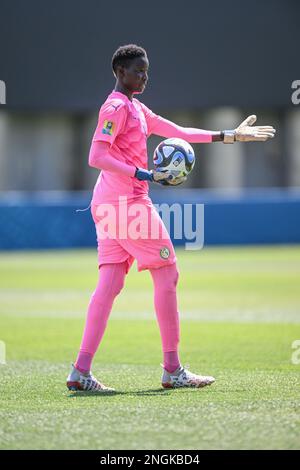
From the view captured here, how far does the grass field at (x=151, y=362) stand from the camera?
4.86 metres

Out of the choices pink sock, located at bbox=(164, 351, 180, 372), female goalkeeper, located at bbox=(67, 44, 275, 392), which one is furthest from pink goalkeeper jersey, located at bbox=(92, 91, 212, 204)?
pink sock, located at bbox=(164, 351, 180, 372)

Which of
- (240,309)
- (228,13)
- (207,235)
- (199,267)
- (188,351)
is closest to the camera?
(188,351)

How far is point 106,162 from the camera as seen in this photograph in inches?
241

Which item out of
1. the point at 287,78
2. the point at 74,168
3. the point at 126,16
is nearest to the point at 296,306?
the point at 126,16

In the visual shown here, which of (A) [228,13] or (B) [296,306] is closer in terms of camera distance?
(B) [296,306]

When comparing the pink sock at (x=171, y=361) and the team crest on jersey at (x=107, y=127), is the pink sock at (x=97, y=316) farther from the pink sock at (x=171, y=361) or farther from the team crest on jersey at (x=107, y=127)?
the team crest on jersey at (x=107, y=127)

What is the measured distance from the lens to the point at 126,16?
82.6 feet

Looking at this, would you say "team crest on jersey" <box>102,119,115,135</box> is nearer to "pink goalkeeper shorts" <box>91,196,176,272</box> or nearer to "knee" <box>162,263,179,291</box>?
"pink goalkeeper shorts" <box>91,196,176,272</box>

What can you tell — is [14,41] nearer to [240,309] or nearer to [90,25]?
[90,25]

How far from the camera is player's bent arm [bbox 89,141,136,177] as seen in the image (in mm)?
6113

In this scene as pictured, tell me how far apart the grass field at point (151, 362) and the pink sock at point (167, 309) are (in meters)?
0.24

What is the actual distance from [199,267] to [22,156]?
1395 cm

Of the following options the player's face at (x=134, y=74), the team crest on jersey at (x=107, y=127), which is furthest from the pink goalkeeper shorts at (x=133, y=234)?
the player's face at (x=134, y=74)

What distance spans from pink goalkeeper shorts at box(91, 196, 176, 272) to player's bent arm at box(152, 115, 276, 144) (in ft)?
1.82
